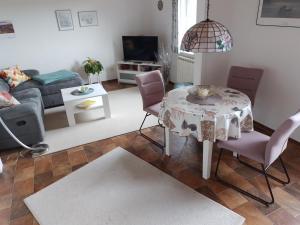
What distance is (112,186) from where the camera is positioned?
228 cm

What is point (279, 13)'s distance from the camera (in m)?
2.58

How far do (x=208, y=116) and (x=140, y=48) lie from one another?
3.64 m

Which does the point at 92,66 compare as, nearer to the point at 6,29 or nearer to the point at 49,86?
the point at 49,86

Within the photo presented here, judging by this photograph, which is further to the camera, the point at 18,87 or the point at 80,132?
the point at 18,87

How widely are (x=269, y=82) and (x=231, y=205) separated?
1699mm

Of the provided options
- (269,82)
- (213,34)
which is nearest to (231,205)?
(213,34)

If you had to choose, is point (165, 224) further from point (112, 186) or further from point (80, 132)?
point (80, 132)

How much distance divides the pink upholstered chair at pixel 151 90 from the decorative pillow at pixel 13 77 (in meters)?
2.51

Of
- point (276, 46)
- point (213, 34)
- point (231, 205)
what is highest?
point (213, 34)

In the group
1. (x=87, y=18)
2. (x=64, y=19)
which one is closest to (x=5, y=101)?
(x=64, y=19)

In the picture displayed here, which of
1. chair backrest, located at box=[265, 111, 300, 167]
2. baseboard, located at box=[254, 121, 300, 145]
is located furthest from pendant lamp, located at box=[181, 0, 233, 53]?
baseboard, located at box=[254, 121, 300, 145]

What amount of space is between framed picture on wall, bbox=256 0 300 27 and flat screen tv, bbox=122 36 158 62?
254cm

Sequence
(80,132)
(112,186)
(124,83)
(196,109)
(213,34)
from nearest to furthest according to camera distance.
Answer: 1. (213,34)
2. (196,109)
3. (112,186)
4. (80,132)
5. (124,83)

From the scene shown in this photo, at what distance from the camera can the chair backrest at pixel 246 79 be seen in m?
2.75
